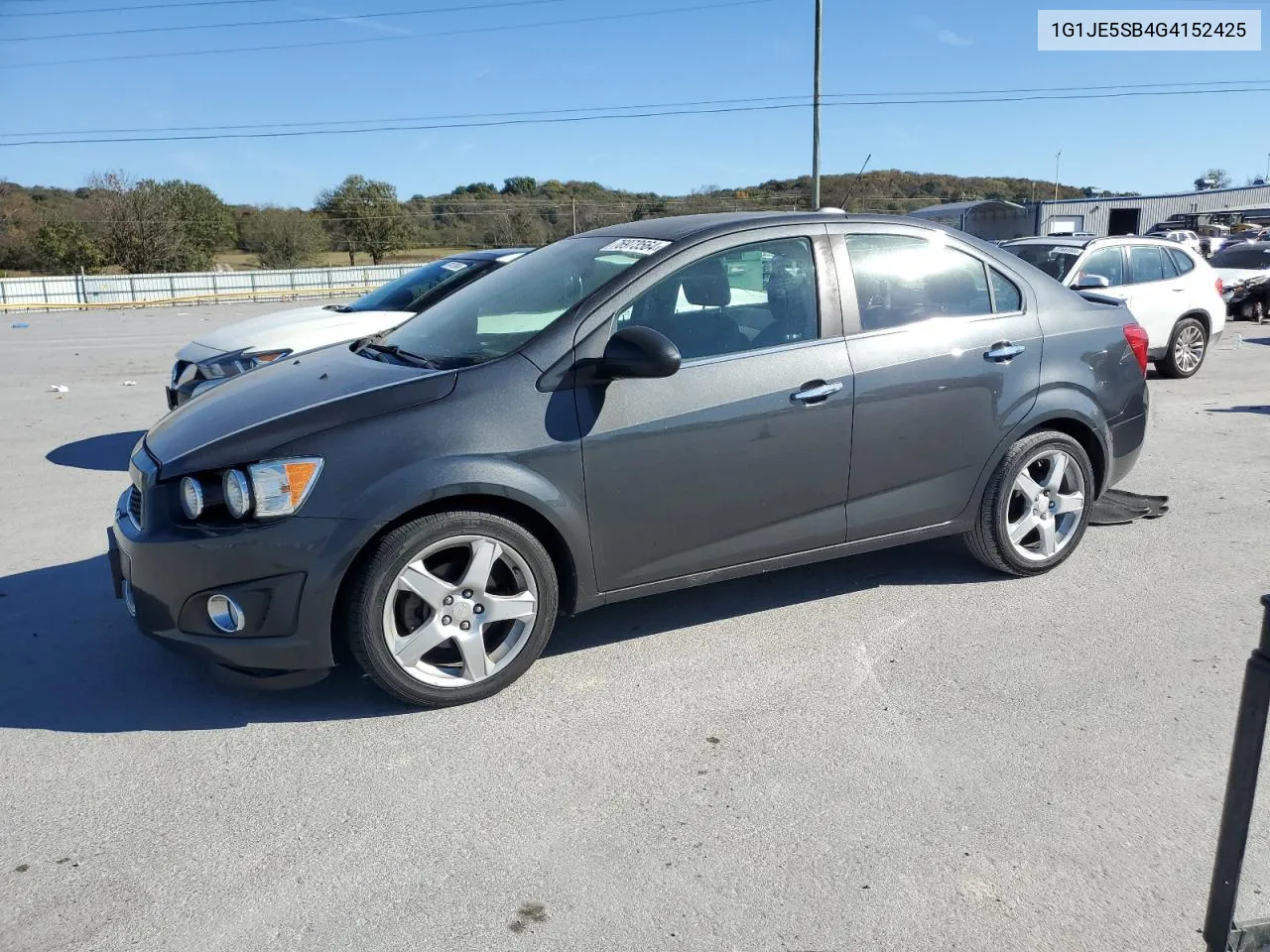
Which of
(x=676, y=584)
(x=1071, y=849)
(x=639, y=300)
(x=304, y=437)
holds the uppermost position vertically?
(x=639, y=300)

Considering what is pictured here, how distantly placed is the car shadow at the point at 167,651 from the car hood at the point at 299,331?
101 inches

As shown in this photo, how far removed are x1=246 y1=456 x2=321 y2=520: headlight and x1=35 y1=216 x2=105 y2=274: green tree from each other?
55.9 meters

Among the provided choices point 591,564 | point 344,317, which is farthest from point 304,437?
point 344,317

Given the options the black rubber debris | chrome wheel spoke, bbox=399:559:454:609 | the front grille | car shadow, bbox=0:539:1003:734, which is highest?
the front grille

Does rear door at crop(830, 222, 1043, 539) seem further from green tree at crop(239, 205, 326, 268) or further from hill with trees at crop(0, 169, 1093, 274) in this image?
green tree at crop(239, 205, 326, 268)

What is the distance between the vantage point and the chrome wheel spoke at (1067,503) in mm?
5020

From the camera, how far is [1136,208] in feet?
164

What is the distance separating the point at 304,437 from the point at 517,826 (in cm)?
150

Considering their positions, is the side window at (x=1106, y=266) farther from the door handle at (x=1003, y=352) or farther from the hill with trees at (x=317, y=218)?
the hill with trees at (x=317, y=218)

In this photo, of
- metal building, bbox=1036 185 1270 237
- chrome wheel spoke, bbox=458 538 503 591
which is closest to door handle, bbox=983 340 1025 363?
chrome wheel spoke, bbox=458 538 503 591

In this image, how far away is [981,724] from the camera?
3609mm

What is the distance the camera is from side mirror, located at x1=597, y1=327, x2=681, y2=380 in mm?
3746

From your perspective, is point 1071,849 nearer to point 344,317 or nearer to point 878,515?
point 878,515

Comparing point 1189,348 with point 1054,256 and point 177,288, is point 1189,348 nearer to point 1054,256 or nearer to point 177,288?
point 1054,256
